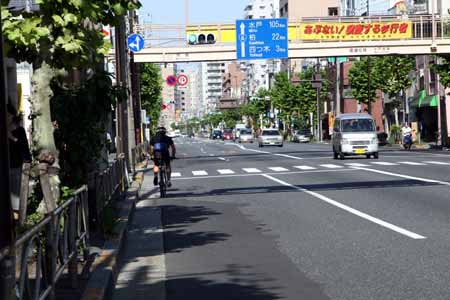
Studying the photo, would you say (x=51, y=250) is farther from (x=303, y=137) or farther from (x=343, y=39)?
(x=303, y=137)

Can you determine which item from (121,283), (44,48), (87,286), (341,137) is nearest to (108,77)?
(44,48)

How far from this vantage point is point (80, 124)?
1180cm

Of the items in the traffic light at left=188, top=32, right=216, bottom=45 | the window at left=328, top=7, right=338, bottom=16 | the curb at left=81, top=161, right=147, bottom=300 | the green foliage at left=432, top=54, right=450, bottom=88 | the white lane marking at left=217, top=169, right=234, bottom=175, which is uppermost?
the window at left=328, top=7, right=338, bottom=16

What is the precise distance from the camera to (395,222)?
45.5ft

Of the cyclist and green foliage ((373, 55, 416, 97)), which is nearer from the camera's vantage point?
the cyclist

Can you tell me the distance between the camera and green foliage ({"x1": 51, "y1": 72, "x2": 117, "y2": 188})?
11641 millimetres

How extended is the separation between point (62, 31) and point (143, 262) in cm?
329

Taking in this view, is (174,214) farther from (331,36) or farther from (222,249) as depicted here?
(331,36)

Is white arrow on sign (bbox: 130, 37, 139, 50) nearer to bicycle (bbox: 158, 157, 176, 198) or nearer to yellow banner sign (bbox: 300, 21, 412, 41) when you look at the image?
bicycle (bbox: 158, 157, 176, 198)

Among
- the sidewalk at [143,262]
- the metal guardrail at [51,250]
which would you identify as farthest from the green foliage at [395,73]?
the metal guardrail at [51,250]

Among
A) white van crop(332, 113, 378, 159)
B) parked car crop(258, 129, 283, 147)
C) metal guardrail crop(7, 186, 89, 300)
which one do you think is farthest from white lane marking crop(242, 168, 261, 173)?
parked car crop(258, 129, 283, 147)

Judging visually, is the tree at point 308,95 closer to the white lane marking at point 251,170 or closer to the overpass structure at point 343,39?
the overpass structure at point 343,39

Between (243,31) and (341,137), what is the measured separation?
8.66 metres

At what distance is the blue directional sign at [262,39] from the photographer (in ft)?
145
